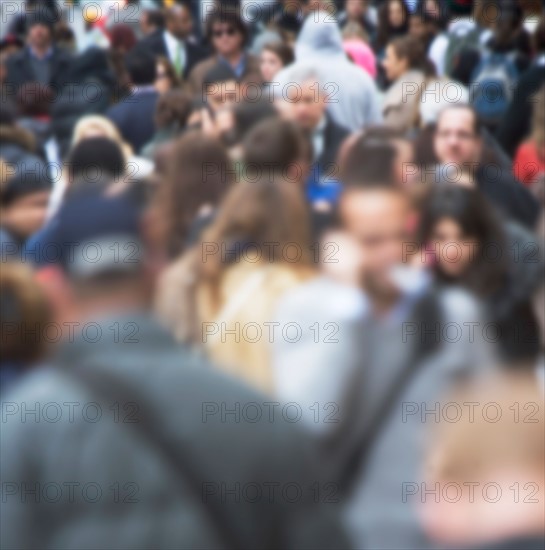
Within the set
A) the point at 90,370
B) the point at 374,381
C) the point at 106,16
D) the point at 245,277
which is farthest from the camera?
the point at 106,16

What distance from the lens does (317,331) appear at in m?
3.16

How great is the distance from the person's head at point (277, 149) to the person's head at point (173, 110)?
1284mm

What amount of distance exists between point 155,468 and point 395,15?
7.87m

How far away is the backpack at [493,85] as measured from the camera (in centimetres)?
657

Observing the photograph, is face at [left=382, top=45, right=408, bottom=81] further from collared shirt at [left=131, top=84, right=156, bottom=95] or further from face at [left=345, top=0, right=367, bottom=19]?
face at [left=345, top=0, right=367, bottom=19]

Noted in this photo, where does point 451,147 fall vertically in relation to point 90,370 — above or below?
below

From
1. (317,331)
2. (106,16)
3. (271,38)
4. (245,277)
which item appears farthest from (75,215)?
(106,16)

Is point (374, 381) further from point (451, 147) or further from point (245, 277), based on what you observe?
point (451, 147)

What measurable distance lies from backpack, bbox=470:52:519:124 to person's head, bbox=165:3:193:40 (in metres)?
1.83

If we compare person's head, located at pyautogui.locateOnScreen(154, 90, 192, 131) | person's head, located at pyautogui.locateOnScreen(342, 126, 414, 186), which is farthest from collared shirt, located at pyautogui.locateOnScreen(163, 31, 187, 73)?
person's head, located at pyautogui.locateOnScreen(342, 126, 414, 186)

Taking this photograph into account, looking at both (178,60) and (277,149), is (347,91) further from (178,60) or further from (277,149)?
Answer: (178,60)

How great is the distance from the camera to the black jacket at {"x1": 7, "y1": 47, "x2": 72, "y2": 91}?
27.3ft

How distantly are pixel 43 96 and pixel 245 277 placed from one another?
3.12 metres


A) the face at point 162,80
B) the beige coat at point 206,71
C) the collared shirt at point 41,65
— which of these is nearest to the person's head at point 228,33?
the beige coat at point 206,71
